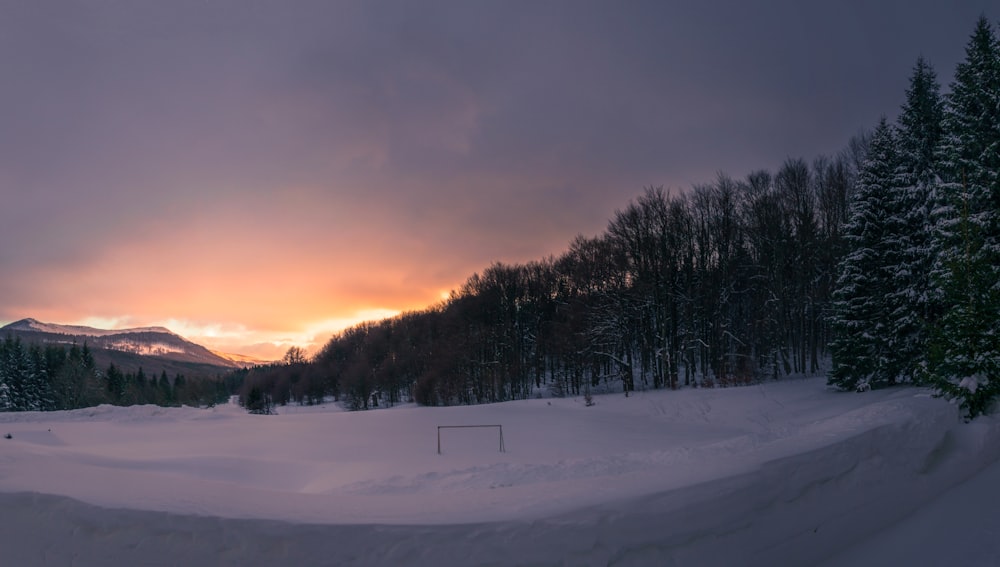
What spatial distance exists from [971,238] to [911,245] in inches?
486

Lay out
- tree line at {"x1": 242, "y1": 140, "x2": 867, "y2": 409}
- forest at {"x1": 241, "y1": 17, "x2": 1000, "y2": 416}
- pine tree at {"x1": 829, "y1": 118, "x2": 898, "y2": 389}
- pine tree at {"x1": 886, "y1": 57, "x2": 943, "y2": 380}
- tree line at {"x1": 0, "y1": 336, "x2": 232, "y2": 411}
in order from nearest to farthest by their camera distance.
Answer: forest at {"x1": 241, "y1": 17, "x2": 1000, "y2": 416} < pine tree at {"x1": 886, "y1": 57, "x2": 943, "y2": 380} < pine tree at {"x1": 829, "y1": 118, "x2": 898, "y2": 389} < tree line at {"x1": 242, "y1": 140, "x2": 867, "y2": 409} < tree line at {"x1": 0, "y1": 336, "x2": 232, "y2": 411}

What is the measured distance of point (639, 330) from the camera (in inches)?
1588

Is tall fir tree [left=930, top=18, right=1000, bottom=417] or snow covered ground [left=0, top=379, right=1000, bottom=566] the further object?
tall fir tree [left=930, top=18, right=1000, bottom=417]

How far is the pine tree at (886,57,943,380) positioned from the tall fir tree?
164 cm

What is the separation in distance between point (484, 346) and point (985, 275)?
44.2 m

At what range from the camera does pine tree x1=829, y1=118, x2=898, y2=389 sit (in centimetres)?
2117

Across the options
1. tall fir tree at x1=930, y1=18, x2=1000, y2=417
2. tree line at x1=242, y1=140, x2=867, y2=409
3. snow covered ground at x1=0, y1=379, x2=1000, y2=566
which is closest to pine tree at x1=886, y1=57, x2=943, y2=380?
tall fir tree at x1=930, y1=18, x2=1000, y2=417

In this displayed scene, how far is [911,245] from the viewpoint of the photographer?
69.2 ft

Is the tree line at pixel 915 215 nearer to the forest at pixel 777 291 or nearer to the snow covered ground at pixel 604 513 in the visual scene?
the forest at pixel 777 291

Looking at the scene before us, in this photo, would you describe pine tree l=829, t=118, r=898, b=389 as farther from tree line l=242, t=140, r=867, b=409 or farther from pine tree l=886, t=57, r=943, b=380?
tree line l=242, t=140, r=867, b=409

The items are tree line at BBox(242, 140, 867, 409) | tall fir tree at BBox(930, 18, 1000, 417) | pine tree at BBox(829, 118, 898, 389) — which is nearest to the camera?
tall fir tree at BBox(930, 18, 1000, 417)

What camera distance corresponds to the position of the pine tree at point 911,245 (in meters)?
20.0

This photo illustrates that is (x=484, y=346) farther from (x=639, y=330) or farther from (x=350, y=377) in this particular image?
(x=350, y=377)

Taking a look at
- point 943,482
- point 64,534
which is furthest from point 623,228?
point 64,534
